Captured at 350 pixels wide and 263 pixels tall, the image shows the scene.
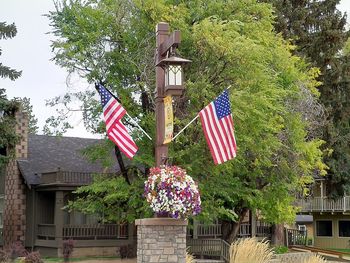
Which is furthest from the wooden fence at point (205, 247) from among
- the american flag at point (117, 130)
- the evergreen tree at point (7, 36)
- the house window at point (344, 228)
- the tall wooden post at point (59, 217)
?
the house window at point (344, 228)

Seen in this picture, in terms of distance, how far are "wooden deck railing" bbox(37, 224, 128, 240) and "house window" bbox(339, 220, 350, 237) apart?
2071 centimetres

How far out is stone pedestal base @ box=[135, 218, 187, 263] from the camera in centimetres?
A: 1394

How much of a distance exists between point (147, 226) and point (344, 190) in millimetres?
25782

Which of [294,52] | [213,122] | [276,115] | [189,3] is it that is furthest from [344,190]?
[213,122]

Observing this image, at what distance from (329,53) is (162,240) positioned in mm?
22931

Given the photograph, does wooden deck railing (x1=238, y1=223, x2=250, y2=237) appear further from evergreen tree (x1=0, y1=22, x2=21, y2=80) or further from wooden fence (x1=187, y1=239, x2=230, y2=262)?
evergreen tree (x1=0, y1=22, x2=21, y2=80)

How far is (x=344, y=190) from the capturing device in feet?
122

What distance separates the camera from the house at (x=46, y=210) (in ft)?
95.2

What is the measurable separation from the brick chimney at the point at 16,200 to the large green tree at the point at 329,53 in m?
14.9

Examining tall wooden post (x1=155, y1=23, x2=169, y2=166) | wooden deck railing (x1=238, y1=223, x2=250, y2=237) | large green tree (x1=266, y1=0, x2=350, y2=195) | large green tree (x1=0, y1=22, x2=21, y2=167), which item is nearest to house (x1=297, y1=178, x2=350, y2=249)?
large green tree (x1=266, y1=0, x2=350, y2=195)

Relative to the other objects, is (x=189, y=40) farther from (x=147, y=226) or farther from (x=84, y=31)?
(x=147, y=226)

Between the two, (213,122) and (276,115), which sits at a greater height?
(276,115)

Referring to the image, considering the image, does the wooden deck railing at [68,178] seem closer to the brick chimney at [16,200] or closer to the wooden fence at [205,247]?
the brick chimney at [16,200]

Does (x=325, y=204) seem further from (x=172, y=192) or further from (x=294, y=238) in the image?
(x=172, y=192)
